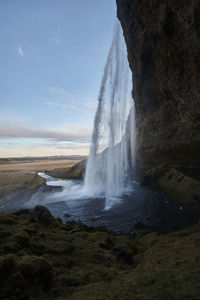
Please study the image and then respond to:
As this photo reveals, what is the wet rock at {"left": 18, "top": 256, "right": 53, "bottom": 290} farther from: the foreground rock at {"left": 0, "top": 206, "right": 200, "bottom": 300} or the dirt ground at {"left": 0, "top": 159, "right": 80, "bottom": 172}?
the dirt ground at {"left": 0, "top": 159, "right": 80, "bottom": 172}

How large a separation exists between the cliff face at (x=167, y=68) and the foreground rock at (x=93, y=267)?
8789 millimetres

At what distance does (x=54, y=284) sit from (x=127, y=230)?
29.4ft

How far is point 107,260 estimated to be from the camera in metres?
6.96

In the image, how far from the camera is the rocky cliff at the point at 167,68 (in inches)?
313

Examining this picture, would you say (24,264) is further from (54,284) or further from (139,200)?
(139,200)

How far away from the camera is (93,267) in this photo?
6.12 m

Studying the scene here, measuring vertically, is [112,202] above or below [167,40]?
below

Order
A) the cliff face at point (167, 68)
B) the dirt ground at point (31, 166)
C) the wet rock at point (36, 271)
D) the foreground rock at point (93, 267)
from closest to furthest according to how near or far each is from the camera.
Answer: the foreground rock at point (93, 267)
the wet rock at point (36, 271)
the cliff face at point (167, 68)
the dirt ground at point (31, 166)

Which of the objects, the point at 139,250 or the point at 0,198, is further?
the point at 0,198

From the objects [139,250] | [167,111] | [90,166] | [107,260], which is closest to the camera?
[107,260]

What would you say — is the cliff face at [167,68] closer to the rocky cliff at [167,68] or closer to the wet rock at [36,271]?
the rocky cliff at [167,68]

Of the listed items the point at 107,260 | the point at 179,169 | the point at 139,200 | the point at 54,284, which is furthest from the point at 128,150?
the point at 54,284

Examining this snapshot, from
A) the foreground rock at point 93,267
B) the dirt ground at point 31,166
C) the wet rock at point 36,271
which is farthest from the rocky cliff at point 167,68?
the dirt ground at point 31,166

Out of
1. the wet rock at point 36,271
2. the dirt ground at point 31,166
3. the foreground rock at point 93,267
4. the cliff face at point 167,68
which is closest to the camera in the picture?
the foreground rock at point 93,267
